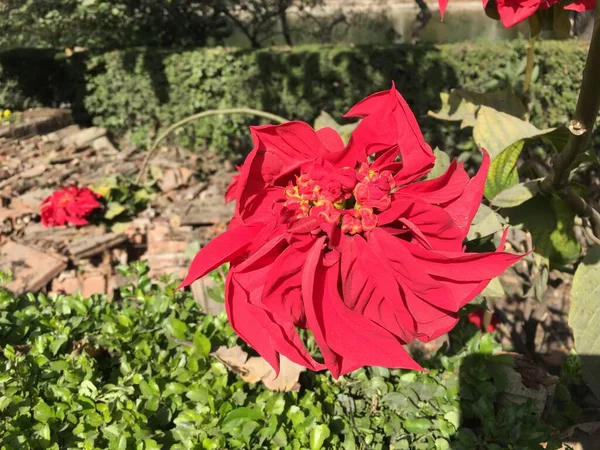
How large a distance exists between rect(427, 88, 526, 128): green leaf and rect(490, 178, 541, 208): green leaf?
0.39 meters

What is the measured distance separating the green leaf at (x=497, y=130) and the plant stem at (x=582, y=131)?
0.53 feet

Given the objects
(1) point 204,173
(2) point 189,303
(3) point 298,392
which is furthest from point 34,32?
(3) point 298,392

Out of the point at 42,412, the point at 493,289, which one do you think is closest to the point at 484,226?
the point at 493,289

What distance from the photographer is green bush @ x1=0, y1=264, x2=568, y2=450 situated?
38.5 inches

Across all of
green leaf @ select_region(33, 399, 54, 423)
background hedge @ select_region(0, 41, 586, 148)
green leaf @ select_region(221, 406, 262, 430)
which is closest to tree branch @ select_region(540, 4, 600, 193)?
green leaf @ select_region(221, 406, 262, 430)

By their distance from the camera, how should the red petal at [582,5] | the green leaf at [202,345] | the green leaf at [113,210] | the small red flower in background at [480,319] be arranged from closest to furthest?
the red petal at [582,5], the green leaf at [202,345], the small red flower in background at [480,319], the green leaf at [113,210]

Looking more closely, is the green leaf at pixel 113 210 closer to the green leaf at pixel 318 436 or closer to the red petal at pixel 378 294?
the green leaf at pixel 318 436

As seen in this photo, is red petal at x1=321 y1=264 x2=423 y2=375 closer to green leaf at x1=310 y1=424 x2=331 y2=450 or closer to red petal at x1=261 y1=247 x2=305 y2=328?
red petal at x1=261 y1=247 x2=305 y2=328

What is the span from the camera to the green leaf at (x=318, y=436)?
942 mm

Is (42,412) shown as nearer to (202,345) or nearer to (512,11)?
(202,345)

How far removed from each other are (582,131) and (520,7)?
0.76 feet

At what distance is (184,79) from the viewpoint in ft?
16.3

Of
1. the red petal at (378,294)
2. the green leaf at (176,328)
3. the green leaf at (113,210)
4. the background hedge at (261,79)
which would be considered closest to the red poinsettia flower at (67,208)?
the green leaf at (113,210)

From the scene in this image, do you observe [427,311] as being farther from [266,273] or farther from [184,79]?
[184,79]
